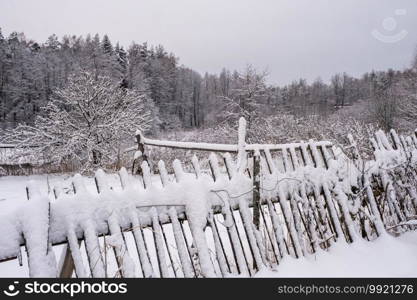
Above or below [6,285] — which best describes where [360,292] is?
below

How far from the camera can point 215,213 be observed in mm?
2482

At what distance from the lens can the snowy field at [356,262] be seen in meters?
2.53

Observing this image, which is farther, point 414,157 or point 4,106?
point 4,106

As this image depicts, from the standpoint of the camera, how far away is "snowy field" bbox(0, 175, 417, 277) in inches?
99.7

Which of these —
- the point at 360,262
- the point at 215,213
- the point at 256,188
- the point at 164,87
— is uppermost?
the point at 164,87

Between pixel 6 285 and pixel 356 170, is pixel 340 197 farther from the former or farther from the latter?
pixel 6 285

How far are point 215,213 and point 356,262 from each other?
5.09ft

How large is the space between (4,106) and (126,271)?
50.2 metres

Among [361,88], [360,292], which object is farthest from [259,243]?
[361,88]

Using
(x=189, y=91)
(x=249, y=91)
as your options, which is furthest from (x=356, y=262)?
(x=189, y=91)

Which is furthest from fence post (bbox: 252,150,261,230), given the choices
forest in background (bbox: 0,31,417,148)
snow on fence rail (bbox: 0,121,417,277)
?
forest in background (bbox: 0,31,417,148)

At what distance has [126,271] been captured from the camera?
1986mm

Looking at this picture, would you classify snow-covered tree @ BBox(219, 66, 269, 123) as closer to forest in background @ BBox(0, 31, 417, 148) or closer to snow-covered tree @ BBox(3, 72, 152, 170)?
forest in background @ BBox(0, 31, 417, 148)

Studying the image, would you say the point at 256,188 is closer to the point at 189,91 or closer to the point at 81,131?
the point at 81,131
